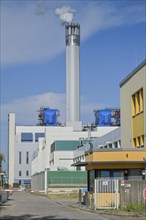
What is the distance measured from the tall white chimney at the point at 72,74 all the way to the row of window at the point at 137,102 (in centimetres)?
7547

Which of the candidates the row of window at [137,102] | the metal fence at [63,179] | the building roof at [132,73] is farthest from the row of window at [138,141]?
the metal fence at [63,179]

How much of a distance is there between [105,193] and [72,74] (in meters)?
85.4

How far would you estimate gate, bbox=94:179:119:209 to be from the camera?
3011cm

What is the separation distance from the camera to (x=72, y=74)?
377 feet

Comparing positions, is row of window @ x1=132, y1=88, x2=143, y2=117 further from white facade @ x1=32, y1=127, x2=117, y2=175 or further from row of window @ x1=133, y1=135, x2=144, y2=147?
white facade @ x1=32, y1=127, x2=117, y2=175

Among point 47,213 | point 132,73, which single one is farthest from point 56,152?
point 47,213

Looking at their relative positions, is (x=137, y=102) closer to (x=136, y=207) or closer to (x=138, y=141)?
(x=138, y=141)

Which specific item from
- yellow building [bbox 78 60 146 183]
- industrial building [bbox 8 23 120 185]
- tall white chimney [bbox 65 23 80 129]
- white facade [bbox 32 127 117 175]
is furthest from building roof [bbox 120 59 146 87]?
tall white chimney [bbox 65 23 80 129]

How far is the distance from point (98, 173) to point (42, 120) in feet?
389

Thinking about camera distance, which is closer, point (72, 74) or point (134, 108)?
point (134, 108)

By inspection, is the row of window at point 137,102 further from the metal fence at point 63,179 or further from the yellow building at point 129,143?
the metal fence at point 63,179

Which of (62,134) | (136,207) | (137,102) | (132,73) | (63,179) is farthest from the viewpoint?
(62,134)

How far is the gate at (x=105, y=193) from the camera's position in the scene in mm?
30109

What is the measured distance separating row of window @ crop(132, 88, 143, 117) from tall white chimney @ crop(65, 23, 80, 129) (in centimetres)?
7547
